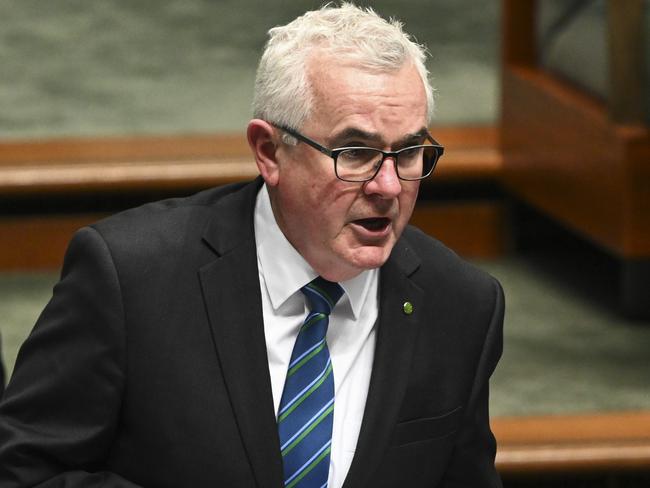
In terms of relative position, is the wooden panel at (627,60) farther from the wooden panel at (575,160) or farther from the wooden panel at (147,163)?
the wooden panel at (147,163)

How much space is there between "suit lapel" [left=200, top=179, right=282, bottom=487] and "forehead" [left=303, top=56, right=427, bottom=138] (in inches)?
3.6

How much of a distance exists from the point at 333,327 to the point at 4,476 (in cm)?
19

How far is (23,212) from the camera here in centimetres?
164

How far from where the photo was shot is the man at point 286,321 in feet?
2.50

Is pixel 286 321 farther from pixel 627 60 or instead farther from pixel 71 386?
pixel 627 60

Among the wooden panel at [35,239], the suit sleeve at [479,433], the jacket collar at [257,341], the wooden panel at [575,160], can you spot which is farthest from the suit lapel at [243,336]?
the wooden panel at [35,239]

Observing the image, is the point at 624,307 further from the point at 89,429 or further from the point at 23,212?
the point at 89,429

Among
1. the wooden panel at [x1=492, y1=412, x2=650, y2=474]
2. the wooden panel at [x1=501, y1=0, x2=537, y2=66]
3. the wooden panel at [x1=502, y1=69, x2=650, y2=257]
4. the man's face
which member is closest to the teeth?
the man's face

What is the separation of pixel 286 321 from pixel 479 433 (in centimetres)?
13

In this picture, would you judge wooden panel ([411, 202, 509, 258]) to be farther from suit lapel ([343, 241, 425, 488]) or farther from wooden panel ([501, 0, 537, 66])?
suit lapel ([343, 241, 425, 488])

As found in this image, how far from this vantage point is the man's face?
29.5 inches

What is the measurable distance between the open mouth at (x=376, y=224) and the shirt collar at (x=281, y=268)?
0.18ft

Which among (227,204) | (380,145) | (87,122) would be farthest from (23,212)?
(380,145)

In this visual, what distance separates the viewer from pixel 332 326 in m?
0.84
